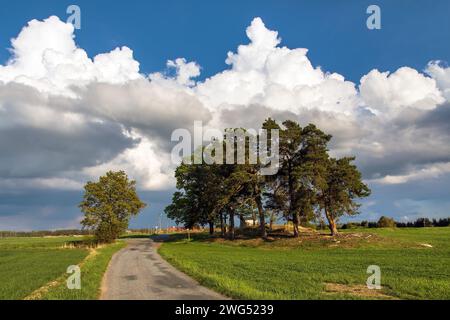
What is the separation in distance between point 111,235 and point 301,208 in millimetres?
33642

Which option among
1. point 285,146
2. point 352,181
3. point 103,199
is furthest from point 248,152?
point 103,199

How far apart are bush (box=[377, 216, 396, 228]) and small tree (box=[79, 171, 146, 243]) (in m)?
63.6

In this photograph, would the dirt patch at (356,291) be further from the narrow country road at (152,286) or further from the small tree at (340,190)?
the small tree at (340,190)

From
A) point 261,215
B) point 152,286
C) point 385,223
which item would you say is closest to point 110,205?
point 261,215

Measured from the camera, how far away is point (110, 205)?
69.7 meters

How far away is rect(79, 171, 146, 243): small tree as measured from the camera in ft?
221

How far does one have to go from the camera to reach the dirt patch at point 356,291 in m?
16.5

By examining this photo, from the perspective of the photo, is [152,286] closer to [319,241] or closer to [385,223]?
[319,241]

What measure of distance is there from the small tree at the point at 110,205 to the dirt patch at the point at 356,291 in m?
54.9

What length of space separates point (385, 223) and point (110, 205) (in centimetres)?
7039

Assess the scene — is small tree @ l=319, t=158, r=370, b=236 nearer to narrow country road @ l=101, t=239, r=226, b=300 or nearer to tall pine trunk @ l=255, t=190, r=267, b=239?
tall pine trunk @ l=255, t=190, r=267, b=239

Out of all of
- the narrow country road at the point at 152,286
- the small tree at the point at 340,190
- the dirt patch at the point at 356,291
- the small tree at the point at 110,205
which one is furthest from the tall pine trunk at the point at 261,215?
the dirt patch at the point at 356,291

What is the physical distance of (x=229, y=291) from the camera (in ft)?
54.2
